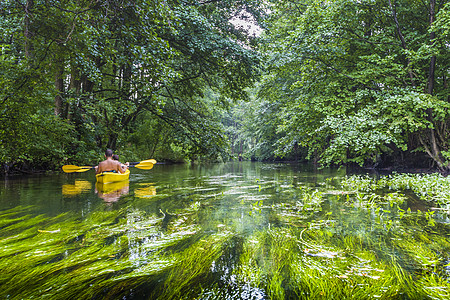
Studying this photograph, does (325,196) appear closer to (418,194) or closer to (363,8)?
(418,194)

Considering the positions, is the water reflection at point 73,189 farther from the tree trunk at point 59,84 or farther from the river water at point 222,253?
the tree trunk at point 59,84

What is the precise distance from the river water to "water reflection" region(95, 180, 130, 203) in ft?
4.20

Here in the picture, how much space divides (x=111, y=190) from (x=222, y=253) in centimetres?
562

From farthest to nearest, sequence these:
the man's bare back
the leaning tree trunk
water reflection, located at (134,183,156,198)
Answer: the leaning tree trunk
the man's bare back
water reflection, located at (134,183,156,198)

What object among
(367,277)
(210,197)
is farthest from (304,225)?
(210,197)

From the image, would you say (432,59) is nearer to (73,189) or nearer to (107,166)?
(107,166)

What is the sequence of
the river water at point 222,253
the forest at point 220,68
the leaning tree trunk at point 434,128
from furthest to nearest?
1. the leaning tree trunk at point 434,128
2. the forest at point 220,68
3. the river water at point 222,253

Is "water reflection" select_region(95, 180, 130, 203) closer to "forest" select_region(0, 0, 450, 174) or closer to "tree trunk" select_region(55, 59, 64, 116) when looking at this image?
"forest" select_region(0, 0, 450, 174)

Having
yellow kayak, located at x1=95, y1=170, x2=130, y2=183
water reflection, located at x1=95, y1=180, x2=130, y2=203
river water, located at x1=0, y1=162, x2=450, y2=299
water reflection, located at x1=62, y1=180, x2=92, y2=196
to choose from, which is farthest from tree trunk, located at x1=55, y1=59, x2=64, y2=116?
river water, located at x1=0, y1=162, x2=450, y2=299

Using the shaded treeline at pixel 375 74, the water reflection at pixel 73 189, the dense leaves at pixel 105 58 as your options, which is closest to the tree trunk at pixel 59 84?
the dense leaves at pixel 105 58

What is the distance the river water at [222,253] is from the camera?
72.3 inches

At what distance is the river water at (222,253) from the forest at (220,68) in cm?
413

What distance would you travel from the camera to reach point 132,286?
187cm

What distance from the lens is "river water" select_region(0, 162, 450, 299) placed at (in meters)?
1.84
